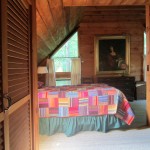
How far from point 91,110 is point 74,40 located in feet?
11.5

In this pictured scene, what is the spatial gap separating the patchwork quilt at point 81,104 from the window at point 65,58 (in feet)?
10.0

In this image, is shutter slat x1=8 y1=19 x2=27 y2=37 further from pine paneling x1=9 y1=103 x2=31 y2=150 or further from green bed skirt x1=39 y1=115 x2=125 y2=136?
green bed skirt x1=39 y1=115 x2=125 y2=136

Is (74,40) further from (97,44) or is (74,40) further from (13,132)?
(13,132)

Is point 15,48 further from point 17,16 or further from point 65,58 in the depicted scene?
point 65,58

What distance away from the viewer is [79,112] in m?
3.31

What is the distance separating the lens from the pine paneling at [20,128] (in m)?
1.16

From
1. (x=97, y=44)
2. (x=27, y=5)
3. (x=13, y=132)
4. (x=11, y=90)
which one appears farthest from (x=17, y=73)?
(x=97, y=44)

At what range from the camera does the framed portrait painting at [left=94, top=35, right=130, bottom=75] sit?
20.8 ft

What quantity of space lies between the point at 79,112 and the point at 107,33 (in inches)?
148

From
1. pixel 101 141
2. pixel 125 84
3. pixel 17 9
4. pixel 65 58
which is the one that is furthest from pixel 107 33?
pixel 17 9

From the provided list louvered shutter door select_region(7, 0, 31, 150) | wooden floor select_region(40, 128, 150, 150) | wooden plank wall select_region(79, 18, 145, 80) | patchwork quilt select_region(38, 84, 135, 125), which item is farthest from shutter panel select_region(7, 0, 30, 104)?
wooden plank wall select_region(79, 18, 145, 80)

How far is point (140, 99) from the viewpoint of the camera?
20.7 feet

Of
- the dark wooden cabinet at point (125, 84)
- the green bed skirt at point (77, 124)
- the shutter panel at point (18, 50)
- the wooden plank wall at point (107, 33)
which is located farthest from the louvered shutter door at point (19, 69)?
the wooden plank wall at point (107, 33)

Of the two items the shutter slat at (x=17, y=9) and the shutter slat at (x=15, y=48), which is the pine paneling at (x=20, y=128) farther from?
the shutter slat at (x=17, y=9)
